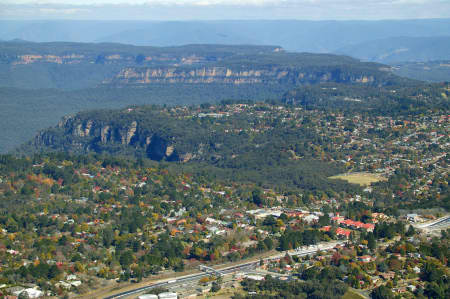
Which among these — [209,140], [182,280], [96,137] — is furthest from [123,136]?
[182,280]

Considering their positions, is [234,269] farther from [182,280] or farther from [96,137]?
[96,137]

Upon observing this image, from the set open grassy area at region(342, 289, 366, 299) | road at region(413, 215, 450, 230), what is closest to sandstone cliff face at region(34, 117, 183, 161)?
road at region(413, 215, 450, 230)

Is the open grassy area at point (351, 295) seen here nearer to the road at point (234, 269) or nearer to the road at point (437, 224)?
the road at point (234, 269)

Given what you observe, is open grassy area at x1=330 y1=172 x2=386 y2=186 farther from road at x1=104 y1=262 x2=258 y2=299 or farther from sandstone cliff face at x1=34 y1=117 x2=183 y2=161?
sandstone cliff face at x1=34 y1=117 x2=183 y2=161

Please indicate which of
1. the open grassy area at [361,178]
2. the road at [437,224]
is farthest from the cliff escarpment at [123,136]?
the road at [437,224]

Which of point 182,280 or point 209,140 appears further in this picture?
point 209,140

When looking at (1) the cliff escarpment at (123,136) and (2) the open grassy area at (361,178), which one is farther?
(1) the cliff escarpment at (123,136)

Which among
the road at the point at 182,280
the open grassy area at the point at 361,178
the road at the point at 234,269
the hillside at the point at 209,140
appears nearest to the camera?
the road at the point at 182,280

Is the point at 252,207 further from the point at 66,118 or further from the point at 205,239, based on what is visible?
the point at 66,118
